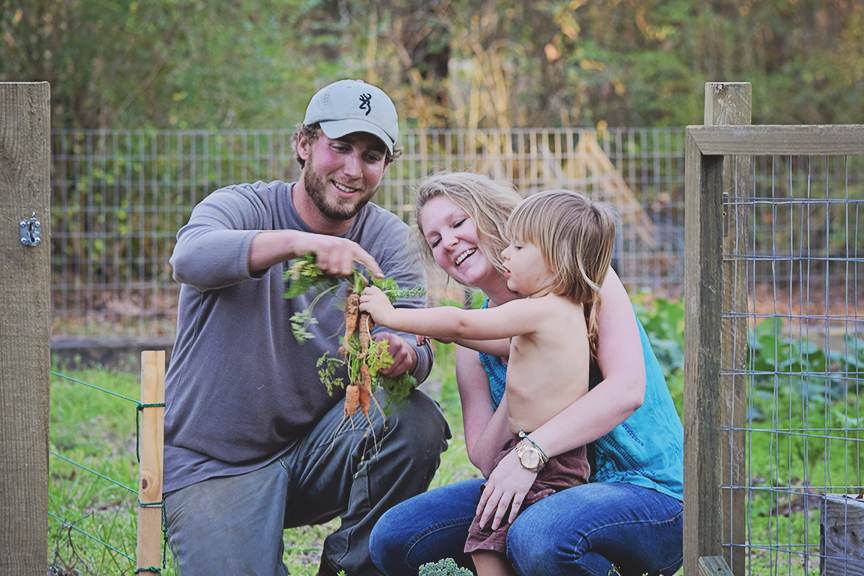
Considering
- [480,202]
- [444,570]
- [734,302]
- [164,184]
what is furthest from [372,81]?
[444,570]

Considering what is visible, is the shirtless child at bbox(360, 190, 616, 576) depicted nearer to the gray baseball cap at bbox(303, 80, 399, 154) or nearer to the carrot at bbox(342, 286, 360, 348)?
the carrot at bbox(342, 286, 360, 348)

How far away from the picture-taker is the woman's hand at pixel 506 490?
89.4 inches

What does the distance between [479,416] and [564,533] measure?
1.82 ft

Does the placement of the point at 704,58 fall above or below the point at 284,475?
above

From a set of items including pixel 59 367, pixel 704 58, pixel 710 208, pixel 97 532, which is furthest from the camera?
pixel 704 58

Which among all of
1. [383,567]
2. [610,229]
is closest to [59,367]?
[383,567]

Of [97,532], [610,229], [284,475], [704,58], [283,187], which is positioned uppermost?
[704,58]

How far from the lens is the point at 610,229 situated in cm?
232

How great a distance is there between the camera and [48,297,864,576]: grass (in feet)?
9.53

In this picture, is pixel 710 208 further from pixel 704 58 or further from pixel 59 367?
pixel 704 58

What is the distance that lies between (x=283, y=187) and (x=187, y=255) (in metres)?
0.64

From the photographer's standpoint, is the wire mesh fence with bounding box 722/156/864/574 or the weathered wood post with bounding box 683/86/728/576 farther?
the wire mesh fence with bounding box 722/156/864/574

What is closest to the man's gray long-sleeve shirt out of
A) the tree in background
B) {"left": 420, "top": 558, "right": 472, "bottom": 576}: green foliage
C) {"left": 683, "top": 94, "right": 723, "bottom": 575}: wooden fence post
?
{"left": 420, "top": 558, "right": 472, "bottom": 576}: green foliage

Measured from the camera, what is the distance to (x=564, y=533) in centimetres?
215
